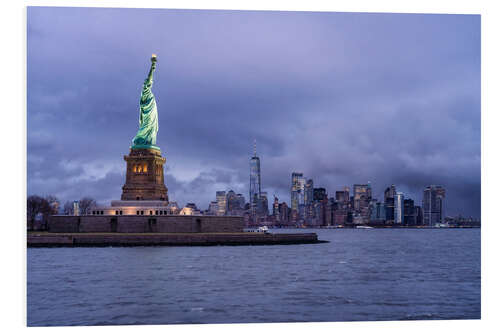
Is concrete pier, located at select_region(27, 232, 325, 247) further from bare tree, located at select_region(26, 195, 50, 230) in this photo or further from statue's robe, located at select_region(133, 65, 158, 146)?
bare tree, located at select_region(26, 195, 50, 230)

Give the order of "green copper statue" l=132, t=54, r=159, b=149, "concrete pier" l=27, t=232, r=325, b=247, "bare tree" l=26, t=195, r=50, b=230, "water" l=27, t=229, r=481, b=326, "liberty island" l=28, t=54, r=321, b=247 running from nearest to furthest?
1. "water" l=27, t=229, r=481, b=326
2. "concrete pier" l=27, t=232, r=325, b=247
3. "liberty island" l=28, t=54, r=321, b=247
4. "green copper statue" l=132, t=54, r=159, b=149
5. "bare tree" l=26, t=195, r=50, b=230

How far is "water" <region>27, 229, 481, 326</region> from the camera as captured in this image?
20562mm

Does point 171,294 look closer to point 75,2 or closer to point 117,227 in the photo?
point 75,2

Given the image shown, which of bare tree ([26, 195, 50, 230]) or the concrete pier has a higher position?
bare tree ([26, 195, 50, 230])

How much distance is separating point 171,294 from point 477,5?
16.5m

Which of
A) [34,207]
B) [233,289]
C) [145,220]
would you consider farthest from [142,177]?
[233,289]

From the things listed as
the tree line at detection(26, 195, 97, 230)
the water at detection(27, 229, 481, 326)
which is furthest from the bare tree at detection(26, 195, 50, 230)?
the water at detection(27, 229, 481, 326)

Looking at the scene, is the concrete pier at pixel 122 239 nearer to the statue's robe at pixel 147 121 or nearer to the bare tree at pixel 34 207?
the statue's robe at pixel 147 121

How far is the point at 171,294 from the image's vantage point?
80.6ft

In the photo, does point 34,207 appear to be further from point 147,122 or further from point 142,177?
point 147,122

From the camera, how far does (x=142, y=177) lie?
54594mm

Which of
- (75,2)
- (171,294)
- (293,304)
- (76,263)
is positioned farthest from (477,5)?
(76,263)

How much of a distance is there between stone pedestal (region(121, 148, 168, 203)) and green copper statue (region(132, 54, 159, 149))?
66cm

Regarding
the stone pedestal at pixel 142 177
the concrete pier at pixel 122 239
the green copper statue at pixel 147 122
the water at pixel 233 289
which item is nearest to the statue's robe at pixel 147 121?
the green copper statue at pixel 147 122
